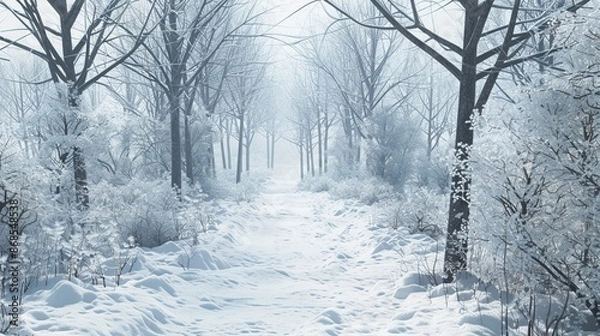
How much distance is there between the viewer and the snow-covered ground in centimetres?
323

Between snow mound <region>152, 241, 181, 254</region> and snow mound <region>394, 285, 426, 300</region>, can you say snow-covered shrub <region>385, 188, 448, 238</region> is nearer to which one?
snow mound <region>394, 285, 426, 300</region>

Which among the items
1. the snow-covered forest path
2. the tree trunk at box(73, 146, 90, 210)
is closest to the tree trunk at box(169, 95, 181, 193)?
the snow-covered forest path

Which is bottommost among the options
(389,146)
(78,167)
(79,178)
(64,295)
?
(64,295)

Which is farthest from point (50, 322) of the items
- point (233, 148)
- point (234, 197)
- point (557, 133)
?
point (233, 148)

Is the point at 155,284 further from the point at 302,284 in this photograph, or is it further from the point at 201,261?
the point at 302,284

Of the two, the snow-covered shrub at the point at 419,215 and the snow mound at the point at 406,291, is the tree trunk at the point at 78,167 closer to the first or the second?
the snow mound at the point at 406,291

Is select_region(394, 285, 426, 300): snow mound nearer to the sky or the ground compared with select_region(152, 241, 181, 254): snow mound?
nearer to the ground

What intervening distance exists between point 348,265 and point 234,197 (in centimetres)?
825

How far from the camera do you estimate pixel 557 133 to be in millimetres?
2775

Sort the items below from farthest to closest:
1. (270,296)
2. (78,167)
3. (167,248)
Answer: (78,167) < (167,248) < (270,296)

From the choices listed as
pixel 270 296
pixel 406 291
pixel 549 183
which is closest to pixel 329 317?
pixel 270 296

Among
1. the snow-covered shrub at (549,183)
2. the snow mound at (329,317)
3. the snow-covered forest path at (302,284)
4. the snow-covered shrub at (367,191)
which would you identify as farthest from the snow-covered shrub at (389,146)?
the snow-covered shrub at (549,183)

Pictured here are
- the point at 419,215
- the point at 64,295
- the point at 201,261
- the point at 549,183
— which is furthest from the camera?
the point at 419,215

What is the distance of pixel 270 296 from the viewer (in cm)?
439
